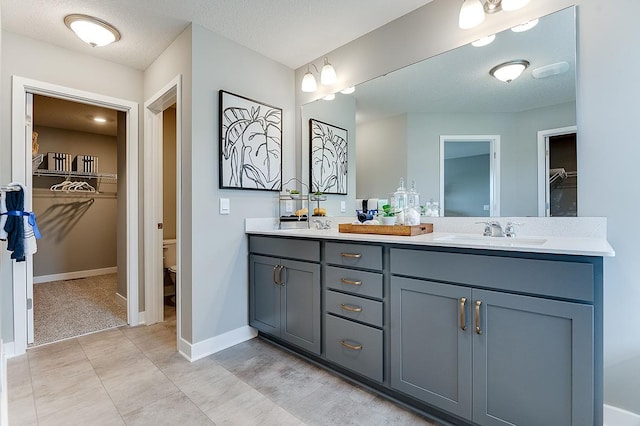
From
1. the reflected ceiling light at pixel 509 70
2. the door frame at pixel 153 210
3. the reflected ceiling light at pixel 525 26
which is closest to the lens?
the reflected ceiling light at pixel 525 26

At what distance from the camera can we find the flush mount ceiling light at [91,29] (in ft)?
6.80

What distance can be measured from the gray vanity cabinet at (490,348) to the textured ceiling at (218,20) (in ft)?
5.58

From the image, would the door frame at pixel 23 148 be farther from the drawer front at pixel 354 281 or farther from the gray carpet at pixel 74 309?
the drawer front at pixel 354 281

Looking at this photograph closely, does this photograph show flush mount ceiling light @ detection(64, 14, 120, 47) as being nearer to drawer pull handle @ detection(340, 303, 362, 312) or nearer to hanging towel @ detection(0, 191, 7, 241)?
hanging towel @ detection(0, 191, 7, 241)

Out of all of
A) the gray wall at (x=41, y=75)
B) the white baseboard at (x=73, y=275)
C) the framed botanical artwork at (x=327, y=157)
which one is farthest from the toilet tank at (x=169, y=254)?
the white baseboard at (x=73, y=275)

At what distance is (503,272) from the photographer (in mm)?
1277

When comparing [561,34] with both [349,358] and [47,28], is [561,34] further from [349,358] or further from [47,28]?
[47,28]

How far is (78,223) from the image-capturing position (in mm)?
4875

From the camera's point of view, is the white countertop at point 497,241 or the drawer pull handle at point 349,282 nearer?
the white countertop at point 497,241

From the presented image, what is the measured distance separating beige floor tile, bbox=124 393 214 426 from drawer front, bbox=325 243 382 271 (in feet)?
3.51

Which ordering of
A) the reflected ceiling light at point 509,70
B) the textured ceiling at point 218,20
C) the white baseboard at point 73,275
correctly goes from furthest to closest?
the white baseboard at point 73,275 < the textured ceiling at point 218,20 < the reflected ceiling light at point 509,70

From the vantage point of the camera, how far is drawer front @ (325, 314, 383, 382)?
1683 millimetres

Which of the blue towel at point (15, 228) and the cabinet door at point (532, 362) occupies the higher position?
the blue towel at point (15, 228)

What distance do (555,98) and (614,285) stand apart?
98 centimetres
